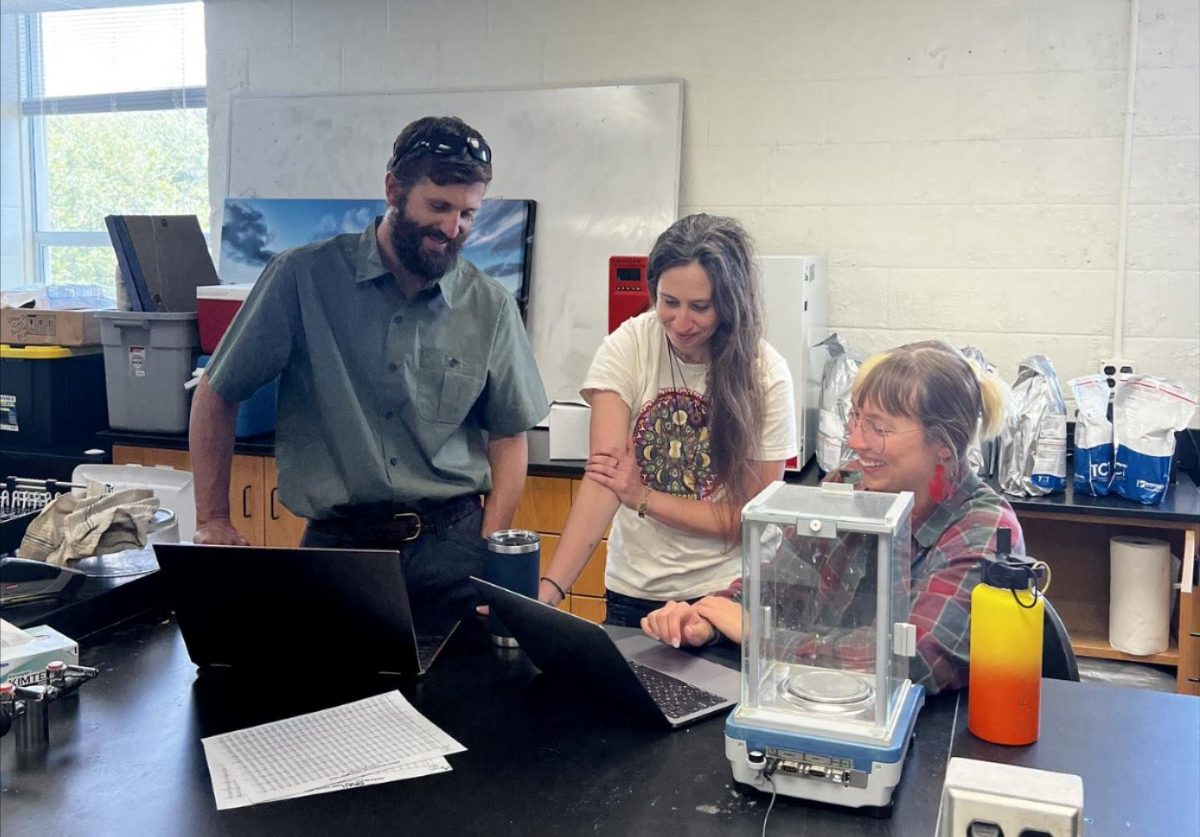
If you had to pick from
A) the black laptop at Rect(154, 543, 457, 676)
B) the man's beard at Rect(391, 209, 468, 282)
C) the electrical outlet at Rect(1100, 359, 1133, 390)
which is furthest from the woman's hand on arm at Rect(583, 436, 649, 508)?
the electrical outlet at Rect(1100, 359, 1133, 390)

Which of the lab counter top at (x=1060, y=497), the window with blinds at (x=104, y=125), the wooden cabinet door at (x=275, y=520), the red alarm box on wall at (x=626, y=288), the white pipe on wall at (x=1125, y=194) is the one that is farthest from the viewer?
the window with blinds at (x=104, y=125)

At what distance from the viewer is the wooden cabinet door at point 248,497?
3465 mm

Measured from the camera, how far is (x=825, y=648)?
4.43 feet

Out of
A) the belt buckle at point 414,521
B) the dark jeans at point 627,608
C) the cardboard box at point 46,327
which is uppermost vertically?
the cardboard box at point 46,327

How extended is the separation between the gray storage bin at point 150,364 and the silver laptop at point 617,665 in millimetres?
2330

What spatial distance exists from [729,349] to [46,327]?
8.87 feet

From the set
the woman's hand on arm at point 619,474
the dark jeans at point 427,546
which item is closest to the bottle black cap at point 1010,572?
the woman's hand on arm at point 619,474

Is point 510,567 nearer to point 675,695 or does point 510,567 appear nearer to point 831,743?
point 675,695

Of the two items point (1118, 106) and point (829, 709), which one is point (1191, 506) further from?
point (829, 709)

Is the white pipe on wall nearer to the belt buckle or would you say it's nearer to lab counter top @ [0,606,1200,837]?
lab counter top @ [0,606,1200,837]

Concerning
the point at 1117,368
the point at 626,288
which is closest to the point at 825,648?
the point at 626,288

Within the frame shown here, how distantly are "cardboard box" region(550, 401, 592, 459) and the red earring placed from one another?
5.40ft

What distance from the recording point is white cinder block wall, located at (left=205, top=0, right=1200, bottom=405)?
3158 millimetres

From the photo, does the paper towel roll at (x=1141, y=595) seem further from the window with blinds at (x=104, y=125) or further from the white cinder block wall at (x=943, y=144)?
the window with blinds at (x=104, y=125)
